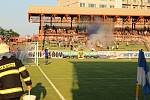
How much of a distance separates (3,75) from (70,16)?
7336 centimetres

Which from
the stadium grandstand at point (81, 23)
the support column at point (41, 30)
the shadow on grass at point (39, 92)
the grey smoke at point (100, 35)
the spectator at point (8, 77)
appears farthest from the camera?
the stadium grandstand at point (81, 23)

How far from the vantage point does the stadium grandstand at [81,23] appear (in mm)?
69625

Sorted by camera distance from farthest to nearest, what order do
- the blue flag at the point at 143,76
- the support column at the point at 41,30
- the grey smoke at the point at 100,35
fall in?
the support column at the point at 41,30, the grey smoke at the point at 100,35, the blue flag at the point at 143,76

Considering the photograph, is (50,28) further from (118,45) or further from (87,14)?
(118,45)

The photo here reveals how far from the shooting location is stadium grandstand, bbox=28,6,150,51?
228 feet

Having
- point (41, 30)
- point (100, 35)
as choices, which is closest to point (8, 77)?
point (100, 35)

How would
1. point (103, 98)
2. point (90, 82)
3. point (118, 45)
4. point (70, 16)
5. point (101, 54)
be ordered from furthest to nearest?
point (70, 16) < point (118, 45) < point (101, 54) < point (90, 82) < point (103, 98)

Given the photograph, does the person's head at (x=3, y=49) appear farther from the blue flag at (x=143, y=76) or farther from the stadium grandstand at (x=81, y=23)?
the stadium grandstand at (x=81, y=23)

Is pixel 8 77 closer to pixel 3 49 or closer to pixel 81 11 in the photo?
pixel 3 49

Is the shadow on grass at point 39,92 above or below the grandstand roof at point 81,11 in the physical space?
below

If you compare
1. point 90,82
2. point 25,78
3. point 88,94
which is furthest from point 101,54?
point 25,78

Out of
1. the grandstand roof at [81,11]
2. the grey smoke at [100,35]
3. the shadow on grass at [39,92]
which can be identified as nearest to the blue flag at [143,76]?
the shadow on grass at [39,92]

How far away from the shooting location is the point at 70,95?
1750 cm

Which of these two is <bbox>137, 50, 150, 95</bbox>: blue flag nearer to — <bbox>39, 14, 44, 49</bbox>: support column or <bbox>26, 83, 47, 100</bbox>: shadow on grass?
<bbox>26, 83, 47, 100</bbox>: shadow on grass
